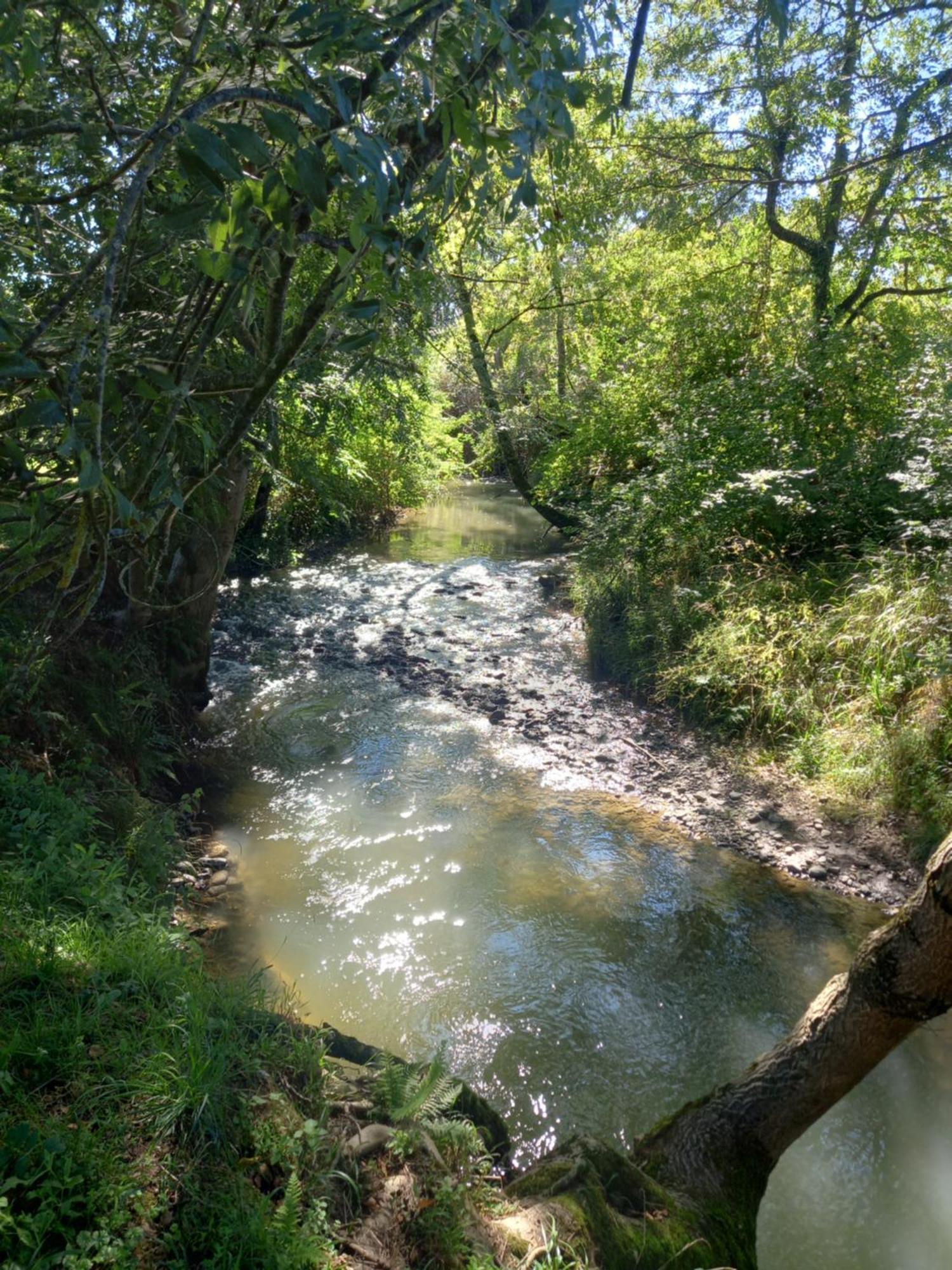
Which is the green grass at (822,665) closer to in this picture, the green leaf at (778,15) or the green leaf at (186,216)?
the green leaf at (778,15)

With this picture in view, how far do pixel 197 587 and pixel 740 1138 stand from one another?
538 centimetres

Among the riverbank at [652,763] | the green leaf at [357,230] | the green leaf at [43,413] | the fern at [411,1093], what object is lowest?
the riverbank at [652,763]

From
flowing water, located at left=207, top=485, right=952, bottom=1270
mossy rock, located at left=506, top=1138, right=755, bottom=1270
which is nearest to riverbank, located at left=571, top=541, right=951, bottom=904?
flowing water, located at left=207, top=485, right=952, bottom=1270

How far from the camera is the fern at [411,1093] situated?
2447 millimetres

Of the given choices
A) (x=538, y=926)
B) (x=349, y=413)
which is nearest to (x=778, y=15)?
(x=538, y=926)

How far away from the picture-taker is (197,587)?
6.35 meters

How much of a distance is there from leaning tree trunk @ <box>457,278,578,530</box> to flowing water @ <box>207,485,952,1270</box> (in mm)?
5871

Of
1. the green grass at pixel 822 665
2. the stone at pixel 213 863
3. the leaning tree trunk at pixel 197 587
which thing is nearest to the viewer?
the stone at pixel 213 863

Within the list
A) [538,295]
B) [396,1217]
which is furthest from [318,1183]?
[538,295]

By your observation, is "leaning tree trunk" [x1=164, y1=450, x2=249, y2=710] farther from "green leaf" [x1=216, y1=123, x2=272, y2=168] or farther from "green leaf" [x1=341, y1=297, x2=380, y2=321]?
"green leaf" [x1=216, y1=123, x2=272, y2=168]

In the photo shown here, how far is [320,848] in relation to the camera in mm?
5105

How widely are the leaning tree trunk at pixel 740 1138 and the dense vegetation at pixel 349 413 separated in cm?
15

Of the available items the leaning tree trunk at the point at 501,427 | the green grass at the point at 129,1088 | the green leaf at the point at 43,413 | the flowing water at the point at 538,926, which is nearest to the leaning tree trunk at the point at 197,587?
the flowing water at the point at 538,926

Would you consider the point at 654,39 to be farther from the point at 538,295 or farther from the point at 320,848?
the point at 320,848
